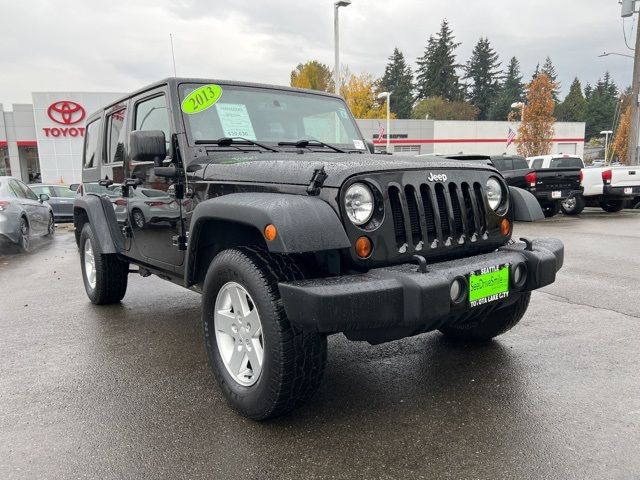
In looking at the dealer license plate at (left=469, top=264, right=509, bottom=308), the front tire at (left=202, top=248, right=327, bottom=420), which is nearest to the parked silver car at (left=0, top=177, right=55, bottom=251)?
the front tire at (left=202, top=248, right=327, bottom=420)

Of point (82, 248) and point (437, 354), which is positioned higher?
point (82, 248)

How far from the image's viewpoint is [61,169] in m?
27.6

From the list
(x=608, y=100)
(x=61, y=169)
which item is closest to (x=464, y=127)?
(x=61, y=169)

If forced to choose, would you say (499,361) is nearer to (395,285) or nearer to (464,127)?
(395,285)

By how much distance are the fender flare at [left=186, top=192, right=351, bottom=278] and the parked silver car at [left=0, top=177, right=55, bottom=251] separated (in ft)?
27.9

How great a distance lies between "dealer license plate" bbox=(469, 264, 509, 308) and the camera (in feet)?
8.49

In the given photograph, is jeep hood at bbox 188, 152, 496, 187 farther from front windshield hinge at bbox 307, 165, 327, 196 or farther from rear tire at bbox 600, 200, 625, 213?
rear tire at bbox 600, 200, 625, 213

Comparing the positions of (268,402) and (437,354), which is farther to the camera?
(437,354)

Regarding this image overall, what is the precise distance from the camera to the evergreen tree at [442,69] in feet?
248

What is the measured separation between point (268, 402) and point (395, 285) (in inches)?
36.2

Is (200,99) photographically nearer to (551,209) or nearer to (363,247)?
(363,247)

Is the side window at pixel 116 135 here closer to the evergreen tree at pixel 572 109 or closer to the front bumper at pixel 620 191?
the front bumper at pixel 620 191

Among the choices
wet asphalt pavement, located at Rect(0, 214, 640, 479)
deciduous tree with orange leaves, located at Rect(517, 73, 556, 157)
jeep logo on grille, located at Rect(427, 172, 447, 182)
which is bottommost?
wet asphalt pavement, located at Rect(0, 214, 640, 479)

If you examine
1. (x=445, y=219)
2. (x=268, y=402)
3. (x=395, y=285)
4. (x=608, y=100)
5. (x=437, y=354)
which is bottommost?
(x=437, y=354)
